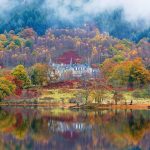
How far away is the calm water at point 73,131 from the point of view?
2876 centimetres

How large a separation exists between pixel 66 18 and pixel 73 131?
444 feet

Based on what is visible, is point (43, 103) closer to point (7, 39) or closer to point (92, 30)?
point (7, 39)

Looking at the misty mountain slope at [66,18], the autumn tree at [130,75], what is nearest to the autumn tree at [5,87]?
the autumn tree at [130,75]

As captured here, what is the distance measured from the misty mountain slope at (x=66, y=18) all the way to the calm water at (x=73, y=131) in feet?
375

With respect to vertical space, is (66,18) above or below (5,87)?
above

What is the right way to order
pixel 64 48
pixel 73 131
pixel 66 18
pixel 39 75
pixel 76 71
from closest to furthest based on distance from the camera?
pixel 73 131, pixel 39 75, pixel 76 71, pixel 64 48, pixel 66 18

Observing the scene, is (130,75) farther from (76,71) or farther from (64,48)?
(64,48)

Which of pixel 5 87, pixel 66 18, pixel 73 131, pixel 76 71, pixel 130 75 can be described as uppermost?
pixel 66 18

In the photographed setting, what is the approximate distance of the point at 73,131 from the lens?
3512cm

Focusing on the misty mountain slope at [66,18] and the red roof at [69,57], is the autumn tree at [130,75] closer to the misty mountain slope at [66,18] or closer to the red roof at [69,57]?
the red roof at [69,57]

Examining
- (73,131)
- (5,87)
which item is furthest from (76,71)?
(73,131)

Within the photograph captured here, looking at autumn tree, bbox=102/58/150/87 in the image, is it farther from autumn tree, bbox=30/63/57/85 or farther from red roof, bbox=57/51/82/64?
red roof, bbox=57/51/82/64

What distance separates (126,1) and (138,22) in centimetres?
Result: 1295

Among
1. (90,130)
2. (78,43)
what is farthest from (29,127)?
(78,43)
